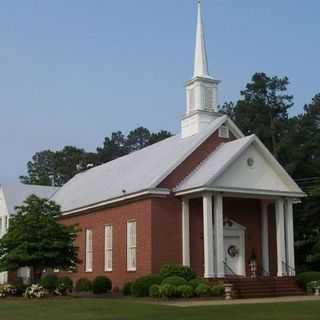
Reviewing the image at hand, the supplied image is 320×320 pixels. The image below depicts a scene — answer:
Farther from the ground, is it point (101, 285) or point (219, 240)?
point (219, 240)

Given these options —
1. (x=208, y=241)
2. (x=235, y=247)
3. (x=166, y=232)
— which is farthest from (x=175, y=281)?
(x=235, y=247)

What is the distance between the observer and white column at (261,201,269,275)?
35750 mm

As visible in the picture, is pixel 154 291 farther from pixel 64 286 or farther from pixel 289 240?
pixel 289 240

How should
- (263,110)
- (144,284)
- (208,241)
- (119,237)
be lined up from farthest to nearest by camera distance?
(263,110) < (119,237) < (208,241) < (144,284)

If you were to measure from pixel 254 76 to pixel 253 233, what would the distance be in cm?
Answer: 3379

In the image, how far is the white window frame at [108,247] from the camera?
3755 centimetres

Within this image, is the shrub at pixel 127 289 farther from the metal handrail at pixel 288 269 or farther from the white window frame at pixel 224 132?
the white window frame at pixel 224 132

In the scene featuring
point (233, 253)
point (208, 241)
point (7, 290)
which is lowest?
point (7, 290)

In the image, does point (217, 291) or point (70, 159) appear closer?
point (217, 291)

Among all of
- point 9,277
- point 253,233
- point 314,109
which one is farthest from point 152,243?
point 314,109

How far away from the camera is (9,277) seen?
47.1 metres

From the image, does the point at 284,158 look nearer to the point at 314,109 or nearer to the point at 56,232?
the point at 314,109

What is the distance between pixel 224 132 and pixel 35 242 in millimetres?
11834

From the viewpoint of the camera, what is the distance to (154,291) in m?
28.7
